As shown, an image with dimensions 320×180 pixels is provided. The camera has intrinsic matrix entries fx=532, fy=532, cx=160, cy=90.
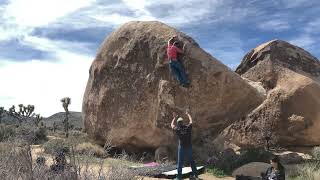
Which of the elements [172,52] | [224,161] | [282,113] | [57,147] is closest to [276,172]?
[57,147]

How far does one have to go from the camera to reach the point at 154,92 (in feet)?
57.2

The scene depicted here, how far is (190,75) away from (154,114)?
1.81 metres

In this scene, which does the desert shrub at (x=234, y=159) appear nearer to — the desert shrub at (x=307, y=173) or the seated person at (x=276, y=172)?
the desert shrub at (x=307, y=173)

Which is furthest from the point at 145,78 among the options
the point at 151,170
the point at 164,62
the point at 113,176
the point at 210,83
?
the point at 113,176

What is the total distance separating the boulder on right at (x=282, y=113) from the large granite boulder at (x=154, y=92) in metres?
0.82

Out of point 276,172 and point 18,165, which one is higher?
point 18,165

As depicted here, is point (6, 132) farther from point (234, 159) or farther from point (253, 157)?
point (253, 157)

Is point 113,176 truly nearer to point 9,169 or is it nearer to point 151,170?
point 9,169

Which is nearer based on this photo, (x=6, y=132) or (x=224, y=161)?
(x=224, y=161)

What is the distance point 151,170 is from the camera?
544 inches

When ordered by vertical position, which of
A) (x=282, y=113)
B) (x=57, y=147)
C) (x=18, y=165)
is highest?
(x=282, y=113)

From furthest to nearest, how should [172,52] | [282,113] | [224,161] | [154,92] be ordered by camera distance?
[282,113] → [154,92] → [172,52] → [224,161]

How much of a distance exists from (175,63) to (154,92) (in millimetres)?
1518

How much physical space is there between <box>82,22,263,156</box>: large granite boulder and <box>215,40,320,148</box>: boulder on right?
0.82 metres
